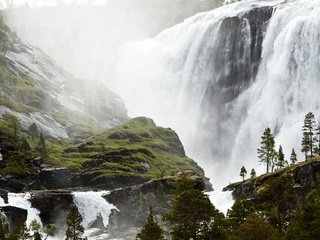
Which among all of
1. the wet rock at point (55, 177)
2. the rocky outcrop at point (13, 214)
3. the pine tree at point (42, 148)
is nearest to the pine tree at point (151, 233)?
the rocky outcrop at point (13, 214)

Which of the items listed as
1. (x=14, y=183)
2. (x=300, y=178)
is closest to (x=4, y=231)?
(x=14, y=183)

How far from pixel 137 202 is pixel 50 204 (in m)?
23.9

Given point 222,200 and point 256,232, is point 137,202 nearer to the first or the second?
point 222,200

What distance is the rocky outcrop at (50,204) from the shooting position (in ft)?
420

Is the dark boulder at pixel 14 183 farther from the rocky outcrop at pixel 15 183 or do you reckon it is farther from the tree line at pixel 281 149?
the tree line at pixel 281 149

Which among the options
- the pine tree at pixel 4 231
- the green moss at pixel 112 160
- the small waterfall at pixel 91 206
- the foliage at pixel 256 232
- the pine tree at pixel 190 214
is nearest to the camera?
the foliage at pixel 256 232

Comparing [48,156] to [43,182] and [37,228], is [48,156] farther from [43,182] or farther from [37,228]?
[37,228]

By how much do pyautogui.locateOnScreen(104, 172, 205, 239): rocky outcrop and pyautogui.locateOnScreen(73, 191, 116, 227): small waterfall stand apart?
4.95 ft

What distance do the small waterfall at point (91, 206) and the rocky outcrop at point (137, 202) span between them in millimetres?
1508

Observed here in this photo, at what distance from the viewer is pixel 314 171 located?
111m

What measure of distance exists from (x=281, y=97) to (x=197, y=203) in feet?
464

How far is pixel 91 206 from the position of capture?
138m

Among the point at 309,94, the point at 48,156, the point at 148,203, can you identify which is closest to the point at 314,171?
the point at 148,203

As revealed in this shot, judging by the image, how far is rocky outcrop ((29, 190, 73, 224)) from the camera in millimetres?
127894
